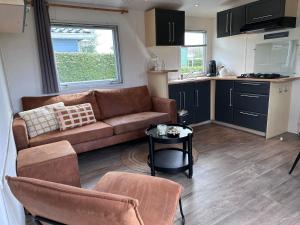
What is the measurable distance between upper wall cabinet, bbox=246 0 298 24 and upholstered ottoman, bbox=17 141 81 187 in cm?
343

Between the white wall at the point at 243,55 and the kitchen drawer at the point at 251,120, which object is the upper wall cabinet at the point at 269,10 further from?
the kitchen drawer at the point at 251,120

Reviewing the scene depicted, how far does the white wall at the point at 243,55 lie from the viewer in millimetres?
3412

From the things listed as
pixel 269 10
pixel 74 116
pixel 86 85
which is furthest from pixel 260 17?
pixel 74 116

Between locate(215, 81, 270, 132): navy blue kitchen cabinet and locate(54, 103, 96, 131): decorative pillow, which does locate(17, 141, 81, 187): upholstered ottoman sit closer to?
locate(54, 103, 96, 131): decorative pillow

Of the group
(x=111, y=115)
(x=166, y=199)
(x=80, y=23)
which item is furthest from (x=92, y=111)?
(x=166, y=199)

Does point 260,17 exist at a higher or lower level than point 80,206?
higher

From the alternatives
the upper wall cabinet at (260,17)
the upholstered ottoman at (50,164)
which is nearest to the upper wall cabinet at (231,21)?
the upper wall cabinet at (260,17)

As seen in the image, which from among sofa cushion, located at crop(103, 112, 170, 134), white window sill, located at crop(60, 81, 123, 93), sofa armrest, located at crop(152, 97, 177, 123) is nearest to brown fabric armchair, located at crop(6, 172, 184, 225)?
sofa cushion, located at crop(103, 112, 170, 134)

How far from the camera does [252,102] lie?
11.4ft

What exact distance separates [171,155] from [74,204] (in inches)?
78.1

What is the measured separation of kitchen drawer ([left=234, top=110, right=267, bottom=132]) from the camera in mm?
3361

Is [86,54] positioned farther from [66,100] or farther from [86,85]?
[66,100]

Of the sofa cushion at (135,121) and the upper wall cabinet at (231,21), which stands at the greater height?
the upper wall cabinet at (231,21)

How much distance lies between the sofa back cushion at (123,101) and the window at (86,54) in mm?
327
